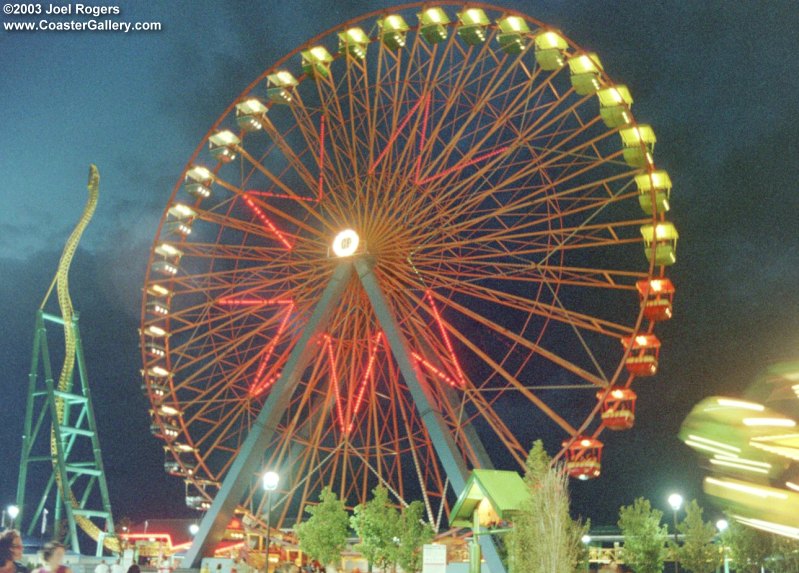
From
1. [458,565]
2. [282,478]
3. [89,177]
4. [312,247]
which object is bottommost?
[458,565]

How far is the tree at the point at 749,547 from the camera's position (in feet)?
109

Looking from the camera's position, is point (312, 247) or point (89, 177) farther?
point (89, 177)

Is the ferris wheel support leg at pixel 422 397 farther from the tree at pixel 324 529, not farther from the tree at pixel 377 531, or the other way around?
the tree at pixel 377 531

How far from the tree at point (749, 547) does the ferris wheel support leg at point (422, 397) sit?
51.7ft

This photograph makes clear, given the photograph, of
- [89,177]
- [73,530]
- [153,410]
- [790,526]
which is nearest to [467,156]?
[153,410]

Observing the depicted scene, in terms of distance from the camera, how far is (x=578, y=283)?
23141 millimetres

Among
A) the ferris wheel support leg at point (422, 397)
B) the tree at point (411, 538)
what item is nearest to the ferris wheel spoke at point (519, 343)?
the ferris wheel support leg at point (422, 397)

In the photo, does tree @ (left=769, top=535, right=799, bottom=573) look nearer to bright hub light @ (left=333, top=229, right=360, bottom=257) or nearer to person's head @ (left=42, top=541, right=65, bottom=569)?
bright hub light @ (left=333, top=229, right=360, bottom=257)

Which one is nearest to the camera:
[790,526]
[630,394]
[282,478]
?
[790,526]

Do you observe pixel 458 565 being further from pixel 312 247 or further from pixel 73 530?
pixel 73 530

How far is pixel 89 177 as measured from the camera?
55625 millimetres

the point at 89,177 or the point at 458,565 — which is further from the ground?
the point at 89,177

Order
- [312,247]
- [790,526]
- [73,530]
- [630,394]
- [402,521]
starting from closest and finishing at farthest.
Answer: [790,526], [630,394], [312,247], [402,521], [73,530]

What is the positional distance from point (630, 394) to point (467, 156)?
7.97m
